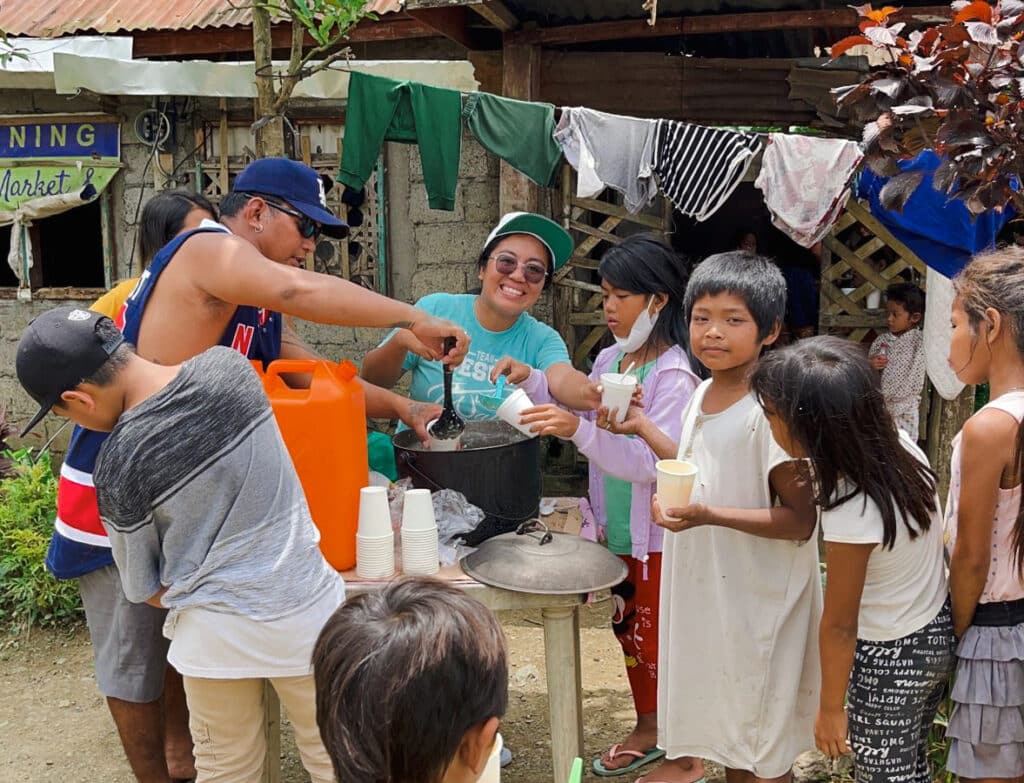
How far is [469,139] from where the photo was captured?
601cm

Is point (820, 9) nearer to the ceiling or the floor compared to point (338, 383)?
nearer to the ceiling

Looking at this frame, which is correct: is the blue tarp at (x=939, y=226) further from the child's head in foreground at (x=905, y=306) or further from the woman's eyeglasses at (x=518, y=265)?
the woman's eyeglasses at (x=518, y=265)

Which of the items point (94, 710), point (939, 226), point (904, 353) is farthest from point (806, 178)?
point (94, 710)

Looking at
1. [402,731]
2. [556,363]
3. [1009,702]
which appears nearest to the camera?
[402,731]

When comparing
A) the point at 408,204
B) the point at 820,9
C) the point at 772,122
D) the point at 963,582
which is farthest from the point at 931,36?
the point at 408,204

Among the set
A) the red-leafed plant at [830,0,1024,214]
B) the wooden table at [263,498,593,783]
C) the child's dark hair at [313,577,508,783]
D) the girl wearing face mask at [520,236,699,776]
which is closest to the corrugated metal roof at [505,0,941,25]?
the girl wearing face mask at [520,236,699,776]

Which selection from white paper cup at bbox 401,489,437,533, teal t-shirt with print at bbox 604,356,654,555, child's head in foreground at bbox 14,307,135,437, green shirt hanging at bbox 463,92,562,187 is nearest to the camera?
child's head in foreground at bbox 14,307,135,437

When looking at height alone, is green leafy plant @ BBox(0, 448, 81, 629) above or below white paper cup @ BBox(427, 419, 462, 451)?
below

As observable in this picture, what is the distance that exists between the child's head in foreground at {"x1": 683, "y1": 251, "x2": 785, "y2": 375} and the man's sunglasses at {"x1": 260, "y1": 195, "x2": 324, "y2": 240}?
3.78ft

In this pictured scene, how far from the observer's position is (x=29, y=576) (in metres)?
4.33

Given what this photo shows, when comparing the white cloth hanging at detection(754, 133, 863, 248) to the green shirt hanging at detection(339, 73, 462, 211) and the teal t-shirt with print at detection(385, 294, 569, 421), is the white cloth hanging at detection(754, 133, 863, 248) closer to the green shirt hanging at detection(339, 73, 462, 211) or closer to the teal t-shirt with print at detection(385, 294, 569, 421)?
the green shirt hanging at detection(339, 73, 462, 211)

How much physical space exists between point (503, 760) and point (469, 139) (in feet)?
13.7

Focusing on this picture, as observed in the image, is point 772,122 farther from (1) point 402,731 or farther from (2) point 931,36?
(1) point 402,731

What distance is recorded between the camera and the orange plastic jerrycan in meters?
2.24
